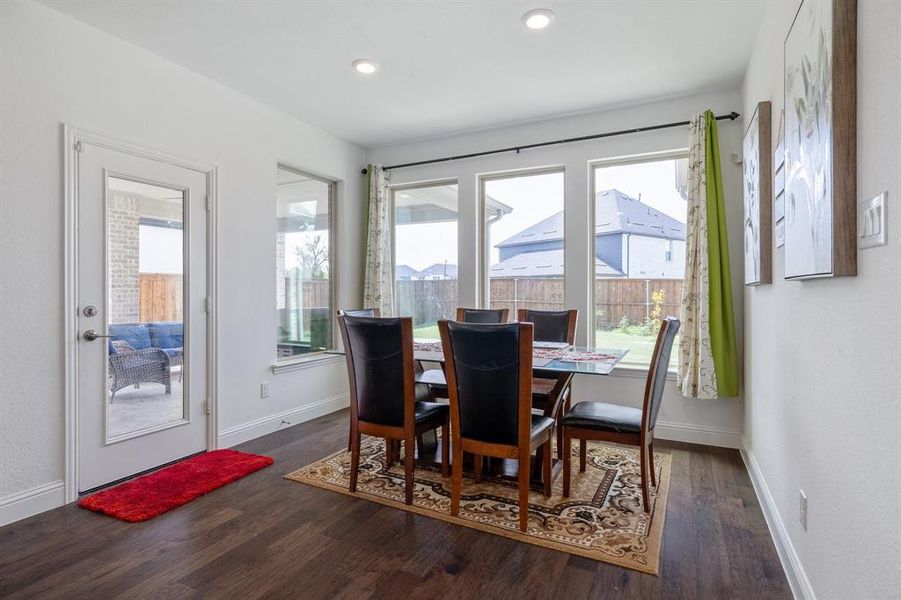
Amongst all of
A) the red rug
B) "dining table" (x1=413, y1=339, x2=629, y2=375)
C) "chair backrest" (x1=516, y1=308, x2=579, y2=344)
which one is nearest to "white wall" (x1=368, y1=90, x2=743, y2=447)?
"chair backrest" (x1=516, y1=308, x2=579, y2=344)

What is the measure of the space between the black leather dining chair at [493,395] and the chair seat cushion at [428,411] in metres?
0.31

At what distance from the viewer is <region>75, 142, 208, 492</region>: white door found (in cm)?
272

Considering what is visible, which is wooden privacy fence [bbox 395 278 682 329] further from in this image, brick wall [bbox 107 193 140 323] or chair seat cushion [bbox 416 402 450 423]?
brick wall [bbox 107 193 140 323]

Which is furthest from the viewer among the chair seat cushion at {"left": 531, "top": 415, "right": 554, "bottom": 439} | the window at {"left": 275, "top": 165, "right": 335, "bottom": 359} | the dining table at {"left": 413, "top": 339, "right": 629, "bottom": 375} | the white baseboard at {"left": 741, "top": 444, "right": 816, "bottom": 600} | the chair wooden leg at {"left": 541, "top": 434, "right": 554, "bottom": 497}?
the window at {"left": 275, "top": 165, "right": 335, "bottom": 359}

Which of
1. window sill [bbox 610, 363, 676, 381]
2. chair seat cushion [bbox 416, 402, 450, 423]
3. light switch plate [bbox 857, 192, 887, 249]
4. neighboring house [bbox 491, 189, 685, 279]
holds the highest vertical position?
neighboring house [bbox 491, 189, 685, 279]

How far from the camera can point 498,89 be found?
358cm

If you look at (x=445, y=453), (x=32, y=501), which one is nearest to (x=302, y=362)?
(x=445, y=453)

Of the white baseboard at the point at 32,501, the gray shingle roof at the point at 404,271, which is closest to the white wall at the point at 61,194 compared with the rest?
the white baseboard at the point at 32,501

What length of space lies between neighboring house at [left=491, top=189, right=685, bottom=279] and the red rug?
2793 millimetres

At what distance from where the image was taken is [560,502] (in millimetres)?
2551

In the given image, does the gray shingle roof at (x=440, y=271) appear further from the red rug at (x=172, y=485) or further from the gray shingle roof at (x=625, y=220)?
the red rug at (x=172, y=485)

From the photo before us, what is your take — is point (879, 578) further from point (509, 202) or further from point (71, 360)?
point (509, 202)

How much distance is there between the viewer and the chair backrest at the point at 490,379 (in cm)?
218

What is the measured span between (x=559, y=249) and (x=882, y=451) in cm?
325
